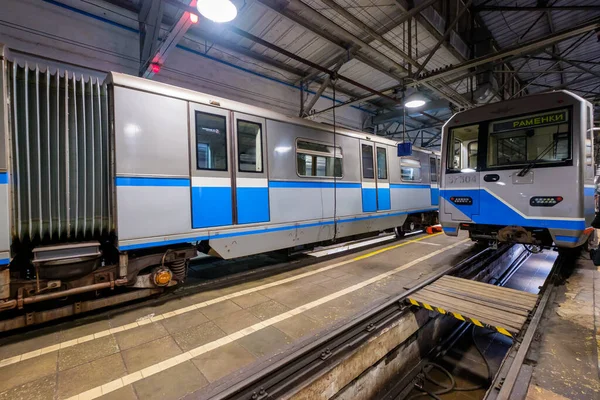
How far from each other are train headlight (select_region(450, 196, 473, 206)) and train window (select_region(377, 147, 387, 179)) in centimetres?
226

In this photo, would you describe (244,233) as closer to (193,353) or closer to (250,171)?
(250,171)

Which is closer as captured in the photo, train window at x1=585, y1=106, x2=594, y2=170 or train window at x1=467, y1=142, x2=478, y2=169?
train window at x1=585, y1=106, x2=594, y2=170

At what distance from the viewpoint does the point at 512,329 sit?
2965 millimetres

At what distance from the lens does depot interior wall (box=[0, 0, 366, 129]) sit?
468 centimetres

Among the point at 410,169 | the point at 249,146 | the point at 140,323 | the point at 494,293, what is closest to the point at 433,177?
the point at 410,169

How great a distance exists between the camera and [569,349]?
2.64 metres

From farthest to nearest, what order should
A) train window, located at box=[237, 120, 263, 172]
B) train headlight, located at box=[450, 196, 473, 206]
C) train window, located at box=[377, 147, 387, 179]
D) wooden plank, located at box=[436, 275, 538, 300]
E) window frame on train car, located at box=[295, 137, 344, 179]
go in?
train window, located at box=[377, 147, 387, 179]
window frame on train car, located at box=[295, 137, 344, 179]
train headlight, located at box=[450, 196, 473, 206]
train window, located at box=[237, 120, 263, 172]
wooden plank, located at box=[436, 275, 538, 300]

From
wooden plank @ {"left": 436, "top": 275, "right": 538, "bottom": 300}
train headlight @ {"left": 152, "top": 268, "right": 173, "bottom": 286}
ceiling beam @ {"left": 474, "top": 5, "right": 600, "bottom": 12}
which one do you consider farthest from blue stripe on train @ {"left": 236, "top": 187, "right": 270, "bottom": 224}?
ceiling beam @ {"left": 474, "top": 5, "right": 600, "bottom": 12}

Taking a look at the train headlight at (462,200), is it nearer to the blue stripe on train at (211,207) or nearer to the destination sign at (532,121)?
the destination sign at (532,121)

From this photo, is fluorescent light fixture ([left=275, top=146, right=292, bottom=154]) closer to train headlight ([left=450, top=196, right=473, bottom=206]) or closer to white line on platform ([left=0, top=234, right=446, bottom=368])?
white line on platform ([left=0, top=234, right=446, bottom=368])

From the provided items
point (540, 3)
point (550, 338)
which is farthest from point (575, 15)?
point (550, 338)

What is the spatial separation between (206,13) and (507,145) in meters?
5.54

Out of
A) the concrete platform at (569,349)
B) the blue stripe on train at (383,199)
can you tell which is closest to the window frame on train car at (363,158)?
the blue stripe on train at (383,199)

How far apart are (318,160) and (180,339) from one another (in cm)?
423
